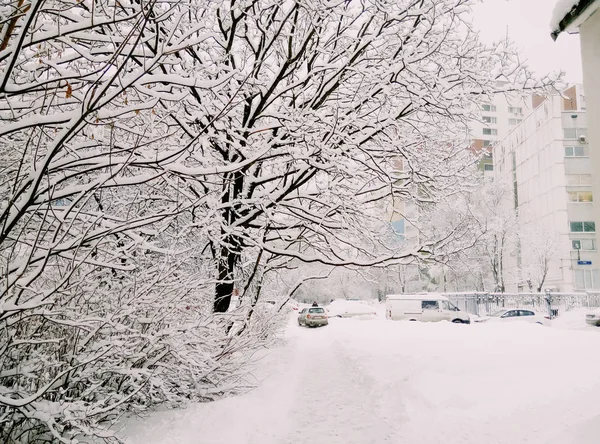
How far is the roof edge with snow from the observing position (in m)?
5.38

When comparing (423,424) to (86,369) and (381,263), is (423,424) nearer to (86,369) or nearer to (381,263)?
(381,263)

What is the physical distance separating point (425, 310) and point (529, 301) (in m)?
9.16

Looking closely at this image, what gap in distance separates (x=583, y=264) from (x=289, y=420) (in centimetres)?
4751

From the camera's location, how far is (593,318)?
2270cm

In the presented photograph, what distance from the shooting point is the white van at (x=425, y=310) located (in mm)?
26422

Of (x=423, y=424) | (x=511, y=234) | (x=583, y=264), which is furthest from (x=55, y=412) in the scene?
(x=583, y=264)

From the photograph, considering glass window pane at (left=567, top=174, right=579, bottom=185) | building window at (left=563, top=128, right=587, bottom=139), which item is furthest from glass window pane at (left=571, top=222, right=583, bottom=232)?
building window at (left=563, top=128, right=587, bottom=139)

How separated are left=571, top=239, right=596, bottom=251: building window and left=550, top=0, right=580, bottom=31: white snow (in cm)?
4644

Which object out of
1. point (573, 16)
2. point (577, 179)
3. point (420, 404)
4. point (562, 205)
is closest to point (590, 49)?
point (573, 16)

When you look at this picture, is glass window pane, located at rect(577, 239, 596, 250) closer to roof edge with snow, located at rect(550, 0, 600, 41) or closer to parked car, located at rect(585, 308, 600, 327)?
parked car, located at rect(585, 308, 600, 327)

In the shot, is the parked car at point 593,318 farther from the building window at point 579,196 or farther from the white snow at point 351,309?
the building window at point 579,196

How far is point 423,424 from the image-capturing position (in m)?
5.93

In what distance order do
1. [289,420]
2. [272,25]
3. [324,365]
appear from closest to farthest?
[289,420]
[272,25]
[324,365]

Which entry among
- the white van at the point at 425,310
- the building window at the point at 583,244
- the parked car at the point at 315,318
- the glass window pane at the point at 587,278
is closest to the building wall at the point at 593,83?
the white van at the point at 425,310
